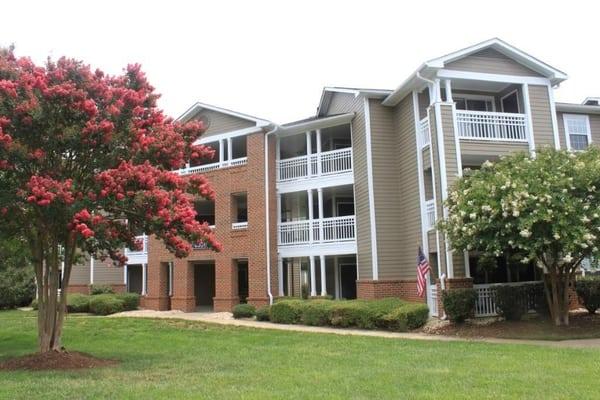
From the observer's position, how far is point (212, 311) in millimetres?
26734

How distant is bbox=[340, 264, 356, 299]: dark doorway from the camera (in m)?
27.1

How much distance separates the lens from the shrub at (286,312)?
811 inches

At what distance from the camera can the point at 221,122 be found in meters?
27.4

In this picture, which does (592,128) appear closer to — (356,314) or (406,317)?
(406,317)

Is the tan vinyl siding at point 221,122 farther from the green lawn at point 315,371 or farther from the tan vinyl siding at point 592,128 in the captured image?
the green lawn at point 315,371

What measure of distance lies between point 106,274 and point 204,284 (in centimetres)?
612

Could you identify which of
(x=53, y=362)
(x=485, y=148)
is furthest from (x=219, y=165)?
(x=53, y=362)

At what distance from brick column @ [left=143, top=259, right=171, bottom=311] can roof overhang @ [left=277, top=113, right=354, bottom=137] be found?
28.4 feet

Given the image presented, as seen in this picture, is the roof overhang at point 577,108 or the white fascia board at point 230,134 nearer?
the roof overhang at point 577,108

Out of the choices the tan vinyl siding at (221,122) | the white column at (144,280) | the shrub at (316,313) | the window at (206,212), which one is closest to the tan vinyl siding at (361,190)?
the shrub at (316,313)

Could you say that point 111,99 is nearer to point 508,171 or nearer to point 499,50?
point 508,171

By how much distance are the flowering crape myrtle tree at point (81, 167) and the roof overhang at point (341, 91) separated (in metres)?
11.4

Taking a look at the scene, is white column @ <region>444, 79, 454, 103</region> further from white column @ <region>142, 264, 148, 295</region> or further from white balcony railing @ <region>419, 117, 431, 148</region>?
white column @ <region>142, 264, 148, 295</region>

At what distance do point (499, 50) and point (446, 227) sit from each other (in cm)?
760
